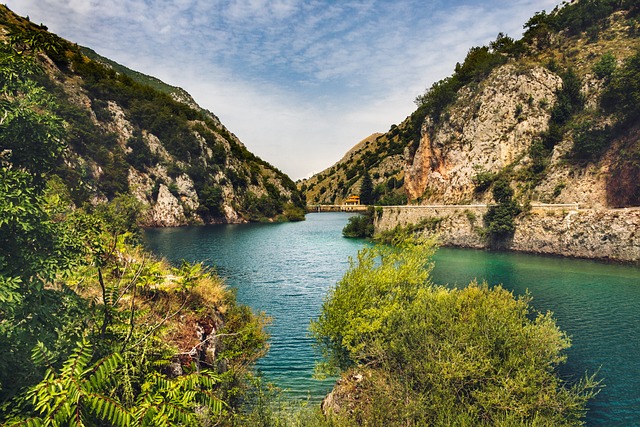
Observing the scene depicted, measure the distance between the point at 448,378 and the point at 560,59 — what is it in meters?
87.8

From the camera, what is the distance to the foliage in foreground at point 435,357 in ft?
40.5

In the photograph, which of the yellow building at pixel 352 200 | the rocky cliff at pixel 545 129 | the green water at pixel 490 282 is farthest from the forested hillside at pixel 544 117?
the yellow building at pixel 352 200

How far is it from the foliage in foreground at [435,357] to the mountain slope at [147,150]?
73.2 meters

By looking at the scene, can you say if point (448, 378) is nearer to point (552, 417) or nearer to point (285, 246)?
point (552, 417)

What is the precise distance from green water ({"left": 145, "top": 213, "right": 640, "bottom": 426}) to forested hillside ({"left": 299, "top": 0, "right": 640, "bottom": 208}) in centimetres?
1904

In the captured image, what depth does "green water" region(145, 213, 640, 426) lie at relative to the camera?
18594 mm

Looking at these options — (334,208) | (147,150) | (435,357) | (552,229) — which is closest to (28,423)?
(435,357)

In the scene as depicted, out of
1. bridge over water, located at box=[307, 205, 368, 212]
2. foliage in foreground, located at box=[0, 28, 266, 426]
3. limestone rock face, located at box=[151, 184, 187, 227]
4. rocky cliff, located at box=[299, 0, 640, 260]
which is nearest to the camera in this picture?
foliage in foreground, located at box=[0, 28, 266, 426]

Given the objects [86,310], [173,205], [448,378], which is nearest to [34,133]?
[86,310]

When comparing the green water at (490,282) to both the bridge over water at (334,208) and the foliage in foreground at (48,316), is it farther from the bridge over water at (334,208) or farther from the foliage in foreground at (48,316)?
the bridge over water at (334,208)

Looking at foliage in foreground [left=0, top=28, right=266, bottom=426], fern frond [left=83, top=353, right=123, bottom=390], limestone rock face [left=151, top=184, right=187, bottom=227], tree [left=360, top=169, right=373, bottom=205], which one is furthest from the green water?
tree [left=360, top=169, right=373, bottom=205]

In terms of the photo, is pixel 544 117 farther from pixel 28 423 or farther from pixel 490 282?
pixel 28 423

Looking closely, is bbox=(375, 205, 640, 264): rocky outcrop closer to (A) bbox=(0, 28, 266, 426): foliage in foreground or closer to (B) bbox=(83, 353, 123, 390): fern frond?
(A) bbox=(0, 28, 266, 426): foliage in foreground

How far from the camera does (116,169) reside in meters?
91.8
